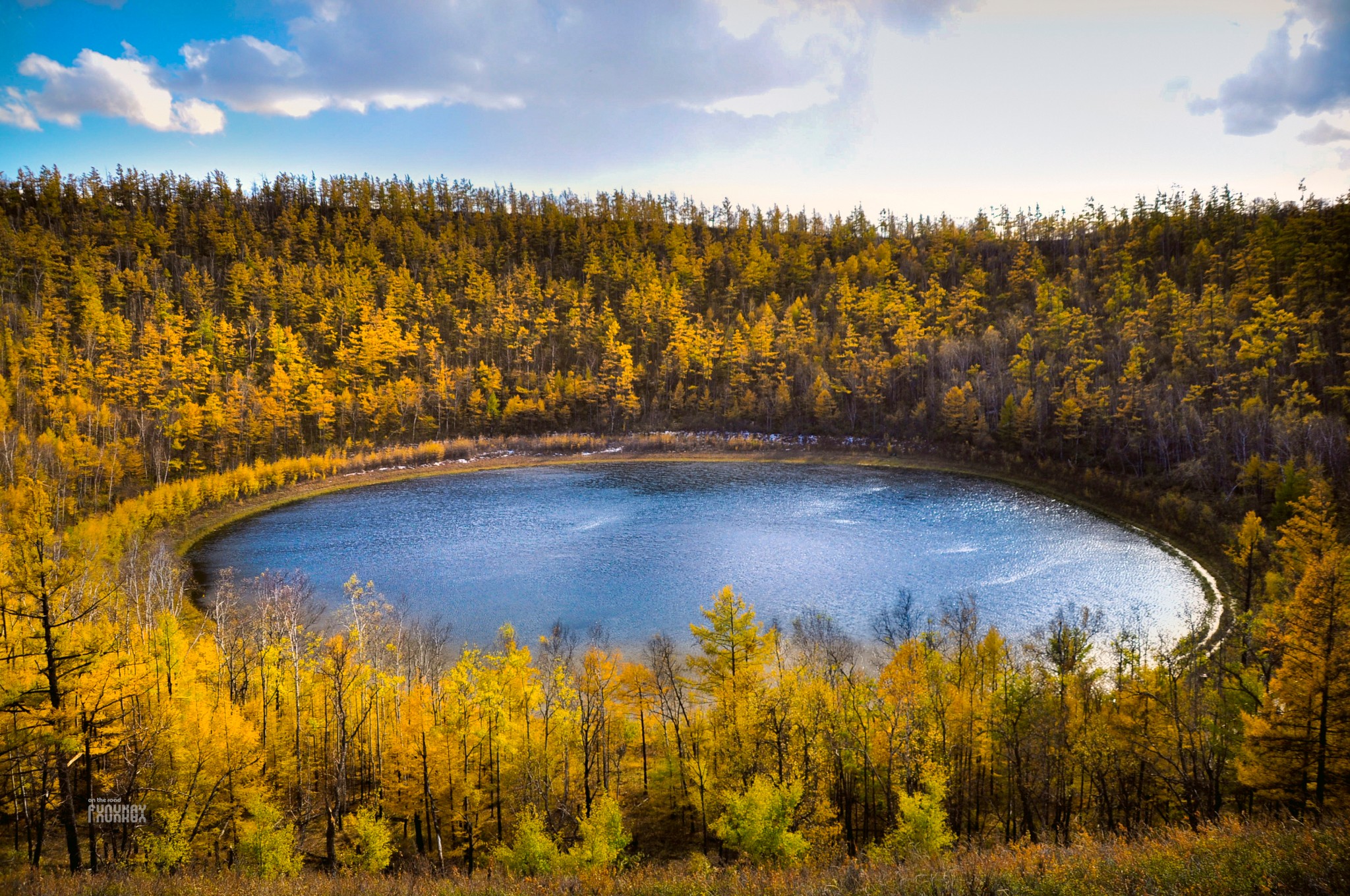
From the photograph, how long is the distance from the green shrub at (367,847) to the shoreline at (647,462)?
27075 mm

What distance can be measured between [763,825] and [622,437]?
75598 mm

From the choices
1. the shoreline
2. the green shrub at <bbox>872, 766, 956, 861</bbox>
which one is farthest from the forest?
the shoreline

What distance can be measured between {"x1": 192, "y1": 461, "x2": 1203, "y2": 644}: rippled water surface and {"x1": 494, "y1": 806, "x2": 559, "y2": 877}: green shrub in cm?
1530

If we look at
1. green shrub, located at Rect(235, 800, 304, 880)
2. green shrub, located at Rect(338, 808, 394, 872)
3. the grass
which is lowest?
green shrub, located at Rect(338, 808, 394, 872)

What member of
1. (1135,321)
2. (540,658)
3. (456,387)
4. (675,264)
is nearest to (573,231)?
(675,264)

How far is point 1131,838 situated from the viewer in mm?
17922

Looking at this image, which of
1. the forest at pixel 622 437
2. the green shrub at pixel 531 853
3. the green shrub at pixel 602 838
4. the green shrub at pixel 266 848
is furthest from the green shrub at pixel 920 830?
the green shrub at pixel 266 848

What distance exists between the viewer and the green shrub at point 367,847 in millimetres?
19516

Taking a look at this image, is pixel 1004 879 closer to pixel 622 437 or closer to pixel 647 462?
pixel 647 462

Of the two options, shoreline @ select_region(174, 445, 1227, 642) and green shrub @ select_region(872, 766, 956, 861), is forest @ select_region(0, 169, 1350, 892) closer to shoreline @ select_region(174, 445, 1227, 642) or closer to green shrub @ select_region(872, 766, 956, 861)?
green shrub @ select_region(872, 766, 956, 861)

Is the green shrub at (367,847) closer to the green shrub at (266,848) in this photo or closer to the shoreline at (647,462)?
the green shrub at (266,848)

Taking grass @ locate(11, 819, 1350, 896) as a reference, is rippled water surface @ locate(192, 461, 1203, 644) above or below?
below

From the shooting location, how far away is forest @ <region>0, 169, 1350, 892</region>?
1938cm

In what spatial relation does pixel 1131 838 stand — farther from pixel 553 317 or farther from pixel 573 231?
pixel 573 231
